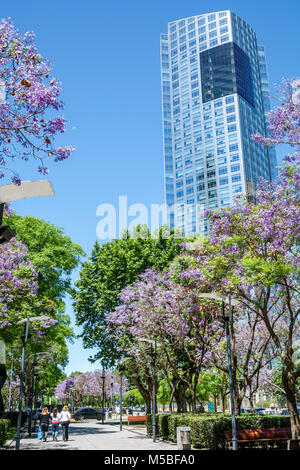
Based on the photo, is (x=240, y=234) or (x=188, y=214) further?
(x=188, y=214)

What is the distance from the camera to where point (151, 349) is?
2464 centimetres

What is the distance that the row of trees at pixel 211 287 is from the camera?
14.9 m

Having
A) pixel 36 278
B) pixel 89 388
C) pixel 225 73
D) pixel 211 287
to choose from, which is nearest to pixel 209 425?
pixel 211 287

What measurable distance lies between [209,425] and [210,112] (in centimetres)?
12622

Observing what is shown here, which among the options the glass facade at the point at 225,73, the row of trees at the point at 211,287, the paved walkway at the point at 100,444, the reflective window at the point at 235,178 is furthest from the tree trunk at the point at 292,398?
the glass facade at the point at 225,73

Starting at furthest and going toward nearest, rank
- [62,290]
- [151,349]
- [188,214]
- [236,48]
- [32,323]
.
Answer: [236,48], [188,214], [62,290], [151,349], [32,323]

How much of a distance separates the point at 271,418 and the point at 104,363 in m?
15.3

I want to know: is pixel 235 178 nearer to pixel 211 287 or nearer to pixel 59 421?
pixel 211 287

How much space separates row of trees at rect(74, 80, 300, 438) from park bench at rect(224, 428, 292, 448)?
1877 mm

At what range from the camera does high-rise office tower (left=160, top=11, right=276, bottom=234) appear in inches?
4879

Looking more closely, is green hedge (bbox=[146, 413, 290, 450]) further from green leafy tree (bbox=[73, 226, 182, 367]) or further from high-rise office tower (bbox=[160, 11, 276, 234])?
high-rise office tower (bbox=[160, 11, 276, 234])

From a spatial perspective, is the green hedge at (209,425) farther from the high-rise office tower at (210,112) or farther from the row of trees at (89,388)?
the high-rise office tower at (210,112)

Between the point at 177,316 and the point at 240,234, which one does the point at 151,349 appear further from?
the point at 240,234
